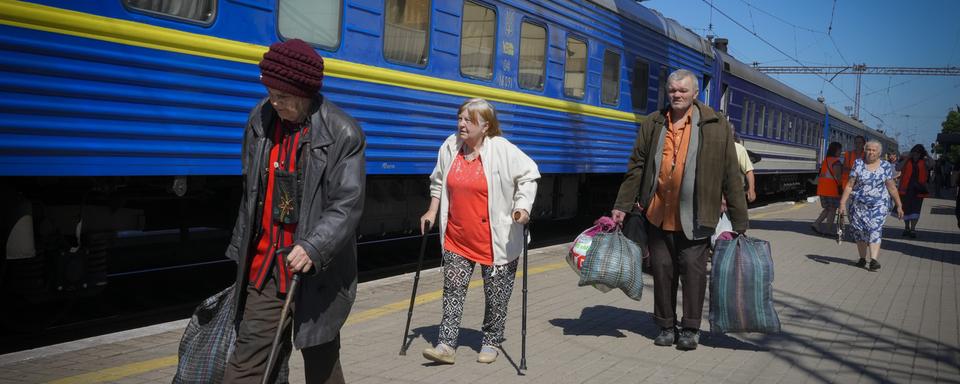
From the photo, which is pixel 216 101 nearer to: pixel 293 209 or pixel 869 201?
pixel 293 209

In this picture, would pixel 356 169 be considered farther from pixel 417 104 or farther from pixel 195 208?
pixel 417 104

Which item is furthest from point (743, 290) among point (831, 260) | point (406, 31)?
point (831, 260)

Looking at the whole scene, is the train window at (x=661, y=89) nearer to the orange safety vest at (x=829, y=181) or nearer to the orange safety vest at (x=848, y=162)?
the orange safety vest at (x=829, y=181)

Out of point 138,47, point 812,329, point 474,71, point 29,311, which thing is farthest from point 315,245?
point 474,71

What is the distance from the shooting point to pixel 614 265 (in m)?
5.78

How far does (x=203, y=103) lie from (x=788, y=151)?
21.3m

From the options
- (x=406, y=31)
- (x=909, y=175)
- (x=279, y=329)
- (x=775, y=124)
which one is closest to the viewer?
(x=279, y=329)

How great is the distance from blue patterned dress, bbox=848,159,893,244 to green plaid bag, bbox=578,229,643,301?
544 centimetres

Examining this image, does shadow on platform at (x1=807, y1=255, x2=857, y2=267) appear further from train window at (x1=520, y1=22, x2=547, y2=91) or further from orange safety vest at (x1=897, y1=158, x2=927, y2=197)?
orange safety vest at (x1=897, y1=158, x2=927, y2=197)

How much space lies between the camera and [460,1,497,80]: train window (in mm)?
8836

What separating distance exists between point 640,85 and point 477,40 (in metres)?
4.84

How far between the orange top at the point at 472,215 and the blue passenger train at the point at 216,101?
1967 mm

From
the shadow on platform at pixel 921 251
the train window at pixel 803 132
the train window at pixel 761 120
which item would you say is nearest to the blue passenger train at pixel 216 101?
the shadow on platform at pixel 921 251

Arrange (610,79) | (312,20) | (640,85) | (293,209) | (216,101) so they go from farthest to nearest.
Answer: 1. (640,85)
2. (610,79)
3. (312,20)
4. (216,101)
5. (293,209)
